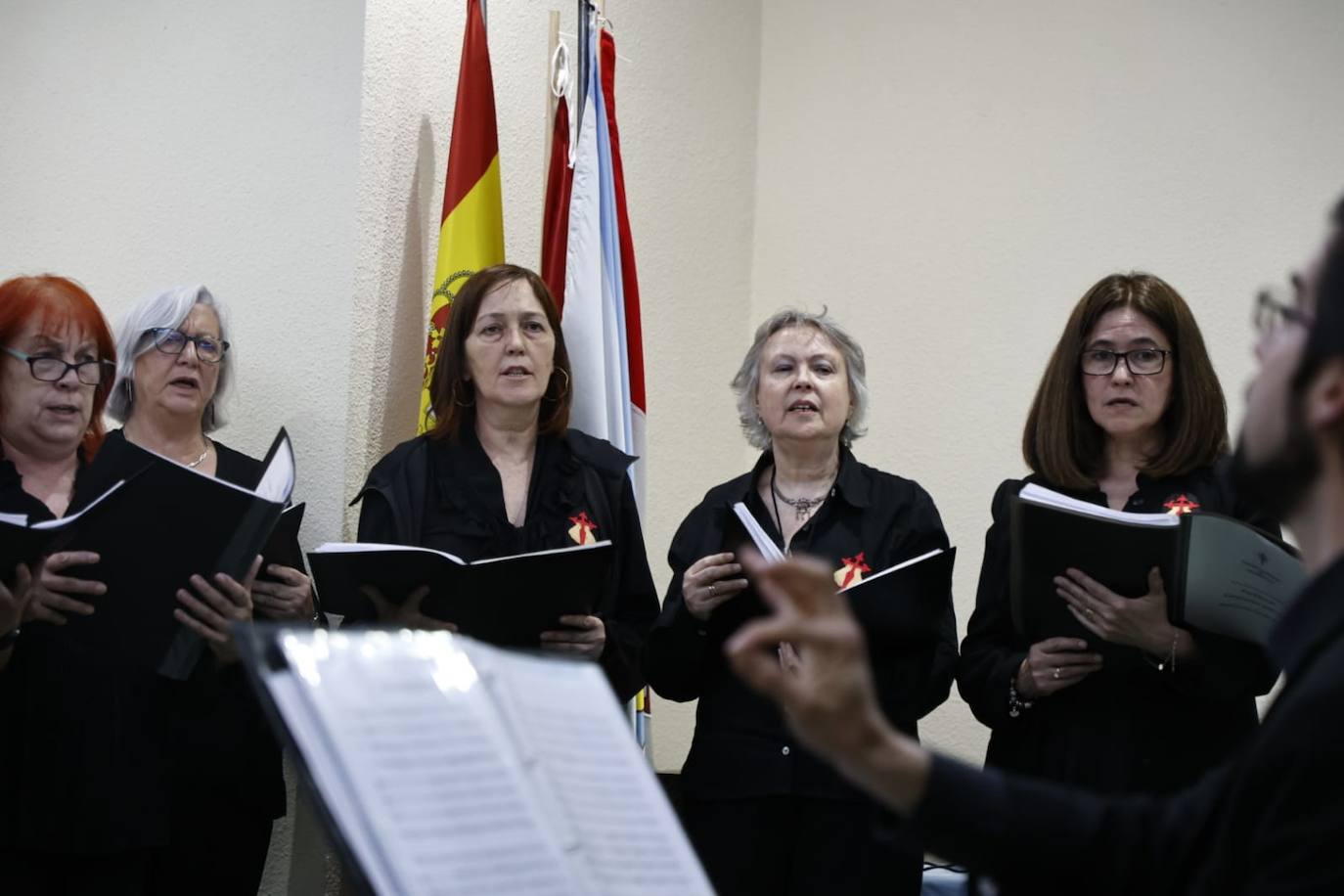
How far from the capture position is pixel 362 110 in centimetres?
345

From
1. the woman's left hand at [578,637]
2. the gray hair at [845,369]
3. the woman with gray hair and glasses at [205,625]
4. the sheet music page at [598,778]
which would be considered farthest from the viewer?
the gray hair at [845,369]

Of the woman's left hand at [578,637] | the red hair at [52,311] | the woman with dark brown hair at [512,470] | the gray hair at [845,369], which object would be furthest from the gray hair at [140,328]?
the gray hair at [845,369]

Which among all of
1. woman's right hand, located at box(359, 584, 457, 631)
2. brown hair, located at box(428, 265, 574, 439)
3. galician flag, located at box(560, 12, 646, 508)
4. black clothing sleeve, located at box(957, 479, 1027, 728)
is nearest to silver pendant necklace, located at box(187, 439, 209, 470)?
brown hair, located at box(428, 265, 574, 439)

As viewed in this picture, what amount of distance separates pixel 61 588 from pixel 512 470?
0.99 meters

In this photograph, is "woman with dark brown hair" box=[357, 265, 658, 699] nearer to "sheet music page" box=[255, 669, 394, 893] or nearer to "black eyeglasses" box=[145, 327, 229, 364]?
"black eyeglasses" box=[145, 327, 229, 364]

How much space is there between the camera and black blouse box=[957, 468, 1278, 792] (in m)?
2.59

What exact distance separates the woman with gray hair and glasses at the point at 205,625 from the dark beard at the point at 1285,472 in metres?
1.80

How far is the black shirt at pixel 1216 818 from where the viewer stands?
1.09 meters

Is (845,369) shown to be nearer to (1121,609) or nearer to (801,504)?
(801,504)

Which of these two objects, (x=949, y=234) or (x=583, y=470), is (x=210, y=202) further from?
(x=949, y=234)

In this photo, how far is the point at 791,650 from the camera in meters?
2.90

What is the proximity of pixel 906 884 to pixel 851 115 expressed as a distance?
2.78 m

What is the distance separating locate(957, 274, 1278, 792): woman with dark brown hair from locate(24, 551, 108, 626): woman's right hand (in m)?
1.62

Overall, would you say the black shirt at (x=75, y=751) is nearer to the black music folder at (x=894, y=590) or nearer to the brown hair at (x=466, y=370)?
the brown hair at (x=466, y=370)
